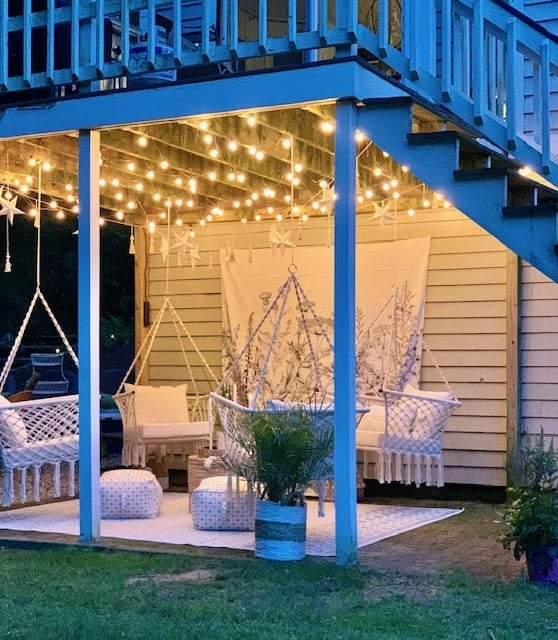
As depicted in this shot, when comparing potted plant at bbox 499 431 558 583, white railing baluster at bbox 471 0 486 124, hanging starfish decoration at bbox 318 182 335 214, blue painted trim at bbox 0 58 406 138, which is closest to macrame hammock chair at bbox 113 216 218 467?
hanging starfish decoration at bbox 318 182 335 214

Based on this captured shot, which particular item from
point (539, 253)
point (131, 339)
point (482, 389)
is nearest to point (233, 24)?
point (539, 253)

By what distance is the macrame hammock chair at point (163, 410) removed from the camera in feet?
24.7

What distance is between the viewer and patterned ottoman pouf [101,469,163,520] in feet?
20.5

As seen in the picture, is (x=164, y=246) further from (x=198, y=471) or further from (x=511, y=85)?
(x=511, y=85)

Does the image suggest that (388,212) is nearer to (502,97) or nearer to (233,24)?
(502,97)

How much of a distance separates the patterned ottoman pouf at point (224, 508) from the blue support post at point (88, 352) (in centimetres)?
64

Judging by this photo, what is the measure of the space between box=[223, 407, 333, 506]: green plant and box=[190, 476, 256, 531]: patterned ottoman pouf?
2.06 feet

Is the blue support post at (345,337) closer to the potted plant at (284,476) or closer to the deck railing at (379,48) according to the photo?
the potted plant at (284,476)

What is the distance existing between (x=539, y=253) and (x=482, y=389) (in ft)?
9.41

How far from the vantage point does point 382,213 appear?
289 inches

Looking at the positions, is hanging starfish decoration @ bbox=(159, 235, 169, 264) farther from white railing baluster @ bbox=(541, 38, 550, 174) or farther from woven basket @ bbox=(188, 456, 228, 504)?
white railing baluster @ bbox=(541, 38, 550, 174)

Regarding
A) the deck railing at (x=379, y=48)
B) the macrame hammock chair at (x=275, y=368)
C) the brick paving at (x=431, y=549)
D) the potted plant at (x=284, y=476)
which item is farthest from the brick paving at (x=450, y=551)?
the deck railing at (x=379, y=48)

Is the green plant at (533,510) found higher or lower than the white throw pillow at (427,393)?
lower

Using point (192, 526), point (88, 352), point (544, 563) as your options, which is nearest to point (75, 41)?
point (88, 352)
